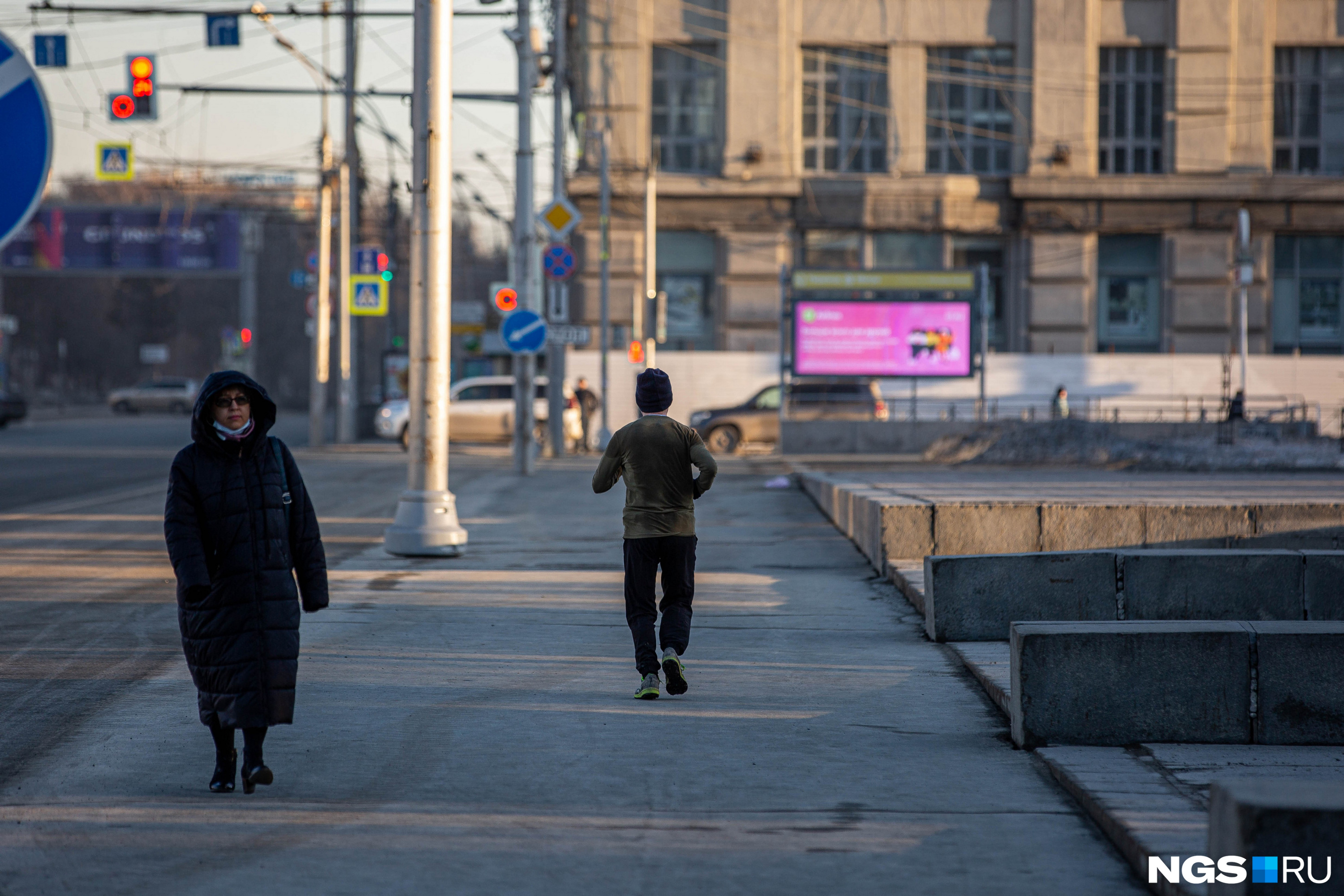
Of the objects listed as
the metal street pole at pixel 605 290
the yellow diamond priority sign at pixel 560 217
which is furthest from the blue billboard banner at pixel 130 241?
the yellow diamond priority sign at pixel 560 217

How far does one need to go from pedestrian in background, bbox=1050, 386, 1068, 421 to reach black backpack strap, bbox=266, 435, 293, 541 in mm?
30706

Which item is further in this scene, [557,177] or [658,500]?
[557,177]

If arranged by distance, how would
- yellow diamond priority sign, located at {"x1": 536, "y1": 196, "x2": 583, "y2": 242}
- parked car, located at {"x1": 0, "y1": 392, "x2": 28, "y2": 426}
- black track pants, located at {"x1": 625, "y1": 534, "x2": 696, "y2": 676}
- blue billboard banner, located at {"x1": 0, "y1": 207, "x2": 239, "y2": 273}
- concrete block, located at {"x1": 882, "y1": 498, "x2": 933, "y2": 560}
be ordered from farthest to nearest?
blue billboard banner, located at {"x1": 0, "y1": 207, "x2": 239, "y2": 273} < parked car, located at {"x1": 0, "y1": 392, "x2": 28, "y2": 426} < yellow diamond priority sign, located at {"x1": 536, "y1": 196, "x2": 583, "y2": 242} < concrete block, located at {"x1": 882, "y1": 498, "x2": 933, "y2": 560} < black track pants, located at {"x1": 625, "y1": 534, "x2": 696, "y2": 676}

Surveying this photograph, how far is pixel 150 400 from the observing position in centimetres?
7525

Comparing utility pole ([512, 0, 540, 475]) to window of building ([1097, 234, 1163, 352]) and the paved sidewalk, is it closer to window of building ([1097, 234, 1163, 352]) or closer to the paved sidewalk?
the paved sidewalk

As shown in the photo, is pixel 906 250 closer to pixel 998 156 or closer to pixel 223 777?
pixel 998 156

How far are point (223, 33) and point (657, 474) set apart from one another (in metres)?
19.7

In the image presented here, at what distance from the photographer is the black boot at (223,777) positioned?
5.22 metres

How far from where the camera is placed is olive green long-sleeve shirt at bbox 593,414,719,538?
7211mm

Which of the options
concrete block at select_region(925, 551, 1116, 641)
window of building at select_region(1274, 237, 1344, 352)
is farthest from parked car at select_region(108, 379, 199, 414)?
concrete block at select_region(925, 551, 1116, 641)

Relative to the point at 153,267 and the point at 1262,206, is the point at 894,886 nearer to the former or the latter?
the point at 1262,206

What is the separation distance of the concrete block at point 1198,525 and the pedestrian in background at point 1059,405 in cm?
2357

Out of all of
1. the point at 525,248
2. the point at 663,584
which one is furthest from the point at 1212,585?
the point at 525,248

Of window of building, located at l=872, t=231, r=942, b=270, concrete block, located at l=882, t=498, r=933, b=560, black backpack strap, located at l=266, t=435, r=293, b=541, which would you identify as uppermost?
window of building, located at l=872, t=231, r=942, b=270
